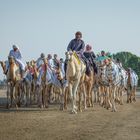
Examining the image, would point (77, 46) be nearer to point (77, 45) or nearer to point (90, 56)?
point (77, 45)

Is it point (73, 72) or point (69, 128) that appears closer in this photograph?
point (69, 128)

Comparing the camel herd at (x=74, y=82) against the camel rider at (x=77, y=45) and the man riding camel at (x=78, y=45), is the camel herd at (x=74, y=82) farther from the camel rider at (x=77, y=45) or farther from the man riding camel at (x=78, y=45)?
the camel rider at (x=77, y=45)

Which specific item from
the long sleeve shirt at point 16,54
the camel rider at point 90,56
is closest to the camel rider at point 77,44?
the camel rider at point 90,56

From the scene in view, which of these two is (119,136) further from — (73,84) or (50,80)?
(50,80)

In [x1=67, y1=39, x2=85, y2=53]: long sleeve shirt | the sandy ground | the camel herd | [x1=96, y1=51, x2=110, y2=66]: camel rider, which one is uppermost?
[x1=67, y1=39, x2=85, y2=53]: long sleeve shirt

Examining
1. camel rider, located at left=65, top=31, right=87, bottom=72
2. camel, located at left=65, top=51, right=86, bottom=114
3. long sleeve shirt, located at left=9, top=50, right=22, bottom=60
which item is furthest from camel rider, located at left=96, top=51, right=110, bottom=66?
long sleeve shirt, located at left=9, top=50, right=22, bottom=60

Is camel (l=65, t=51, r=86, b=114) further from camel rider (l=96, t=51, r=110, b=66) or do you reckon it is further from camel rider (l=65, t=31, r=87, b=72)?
camel rider (l=96, t=51, r=110, b=66)

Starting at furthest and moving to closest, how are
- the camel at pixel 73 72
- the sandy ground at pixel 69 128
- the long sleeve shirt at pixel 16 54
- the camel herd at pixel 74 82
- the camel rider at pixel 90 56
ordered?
the long sleeve shirt at pixel 16 54
the camel rider at pixel 90 56
the camel herd at pixel 74 82
the camel at pixel 73 72
the sandy ground at pixel 69 128

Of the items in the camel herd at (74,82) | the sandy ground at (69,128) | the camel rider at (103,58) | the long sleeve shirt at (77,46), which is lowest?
the sandy ground at (69,128)

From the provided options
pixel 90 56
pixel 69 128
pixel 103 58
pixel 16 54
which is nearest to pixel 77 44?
pixel 90 56

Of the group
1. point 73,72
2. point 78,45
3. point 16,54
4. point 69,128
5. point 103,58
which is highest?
point 78,45

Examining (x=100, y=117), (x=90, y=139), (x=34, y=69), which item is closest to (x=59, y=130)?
(x=90, y=139)

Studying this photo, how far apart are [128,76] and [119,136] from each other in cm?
2019

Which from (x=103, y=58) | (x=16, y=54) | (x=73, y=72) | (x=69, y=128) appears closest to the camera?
(x=69, y=128)
